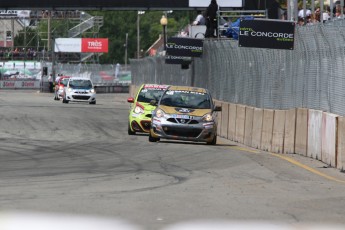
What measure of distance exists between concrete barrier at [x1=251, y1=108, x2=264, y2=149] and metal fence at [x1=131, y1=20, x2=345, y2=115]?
381 mm

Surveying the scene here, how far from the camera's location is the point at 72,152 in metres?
20.0

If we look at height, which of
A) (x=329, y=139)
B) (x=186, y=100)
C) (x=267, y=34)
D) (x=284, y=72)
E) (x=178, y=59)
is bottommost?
(x=329, y=139)

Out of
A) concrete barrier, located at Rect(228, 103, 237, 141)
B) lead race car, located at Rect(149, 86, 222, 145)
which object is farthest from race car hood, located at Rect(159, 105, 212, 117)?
concrete barrier, located at Rect(228, 103, 237, 141)

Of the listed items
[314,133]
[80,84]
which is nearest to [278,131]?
[314,133]

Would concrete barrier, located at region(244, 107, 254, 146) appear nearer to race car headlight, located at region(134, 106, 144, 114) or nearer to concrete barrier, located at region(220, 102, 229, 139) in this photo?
concrete barrier, located at region(220, 102, 229, 139)

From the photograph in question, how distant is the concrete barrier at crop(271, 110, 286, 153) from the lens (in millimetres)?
22531

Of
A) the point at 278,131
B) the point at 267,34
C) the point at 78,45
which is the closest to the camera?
the point at 278,131

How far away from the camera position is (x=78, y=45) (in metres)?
126

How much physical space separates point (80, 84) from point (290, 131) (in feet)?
111

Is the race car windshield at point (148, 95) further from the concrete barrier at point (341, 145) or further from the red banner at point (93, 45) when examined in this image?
the red banner at point (93, 45)

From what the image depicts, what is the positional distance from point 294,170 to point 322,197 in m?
4.76

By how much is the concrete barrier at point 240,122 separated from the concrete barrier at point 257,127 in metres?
1.26

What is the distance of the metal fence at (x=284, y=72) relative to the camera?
19.1m

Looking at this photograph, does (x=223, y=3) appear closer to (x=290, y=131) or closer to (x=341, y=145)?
(x=290, y=131)
